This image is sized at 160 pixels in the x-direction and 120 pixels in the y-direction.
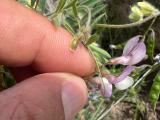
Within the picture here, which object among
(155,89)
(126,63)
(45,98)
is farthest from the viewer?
(155,89)

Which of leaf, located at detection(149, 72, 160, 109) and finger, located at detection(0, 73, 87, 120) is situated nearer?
finger, located at detection(0, 73, 87, 120)

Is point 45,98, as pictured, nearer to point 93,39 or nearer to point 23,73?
point 93,39

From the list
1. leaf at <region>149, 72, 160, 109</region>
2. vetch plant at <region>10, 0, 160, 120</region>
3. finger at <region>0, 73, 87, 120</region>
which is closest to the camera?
finger at <region>0, 73, 87, 120</region>

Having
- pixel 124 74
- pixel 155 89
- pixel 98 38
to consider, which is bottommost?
pixel 155 89

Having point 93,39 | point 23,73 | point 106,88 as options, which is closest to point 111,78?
point 106,88

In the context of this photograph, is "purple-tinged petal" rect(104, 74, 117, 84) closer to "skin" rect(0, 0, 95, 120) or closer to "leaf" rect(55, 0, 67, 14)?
"skin" rect(0, 0, 95, 120)

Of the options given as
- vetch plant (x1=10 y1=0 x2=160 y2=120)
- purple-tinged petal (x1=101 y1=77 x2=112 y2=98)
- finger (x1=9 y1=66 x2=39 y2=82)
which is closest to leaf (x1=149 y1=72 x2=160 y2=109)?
vetch plant (x1=10 y1=0 x2=160 y2=120)

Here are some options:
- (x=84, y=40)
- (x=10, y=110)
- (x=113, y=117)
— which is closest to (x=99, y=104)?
(x=113, y=117)

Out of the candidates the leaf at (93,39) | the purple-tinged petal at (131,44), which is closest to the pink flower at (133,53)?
the purple-tinged petal at (131,44)
